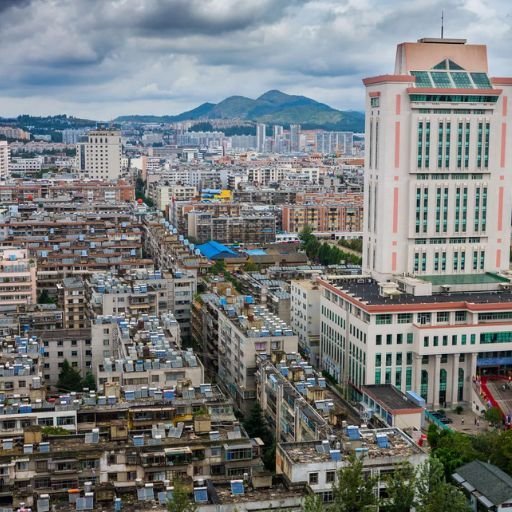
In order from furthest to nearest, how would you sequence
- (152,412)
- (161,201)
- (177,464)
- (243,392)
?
(161,201) < (243,392) < (152,412) < (177,464)

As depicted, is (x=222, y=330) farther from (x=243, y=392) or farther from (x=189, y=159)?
(x=189, y=159)

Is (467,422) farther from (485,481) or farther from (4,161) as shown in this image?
(4,161)

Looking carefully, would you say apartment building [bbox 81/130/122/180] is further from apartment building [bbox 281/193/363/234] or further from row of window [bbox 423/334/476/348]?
row of window [bbox 423/334/476/348]

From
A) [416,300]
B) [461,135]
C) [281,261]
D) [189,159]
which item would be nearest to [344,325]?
[416,300]

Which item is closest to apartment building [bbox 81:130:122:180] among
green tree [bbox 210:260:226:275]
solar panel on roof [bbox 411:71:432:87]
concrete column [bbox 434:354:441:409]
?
green tree [bbox 210:260:226:275]

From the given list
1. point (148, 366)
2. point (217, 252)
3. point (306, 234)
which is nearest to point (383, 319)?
point (148, 366)

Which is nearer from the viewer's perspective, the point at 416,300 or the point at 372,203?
the point at 416,300
